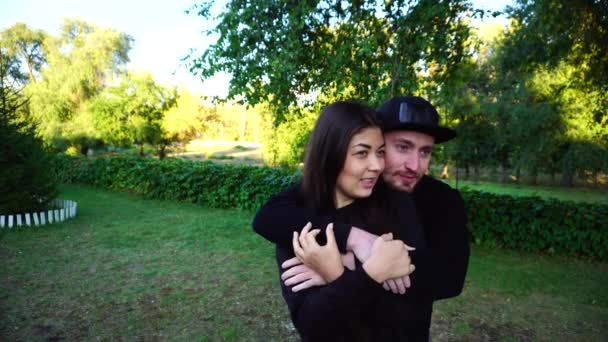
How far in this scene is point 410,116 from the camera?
1.99 meters

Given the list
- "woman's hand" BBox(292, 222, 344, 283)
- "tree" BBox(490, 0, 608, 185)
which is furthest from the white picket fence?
"tree" BBox(490, 0, 608, 185)

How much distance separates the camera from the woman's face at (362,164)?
5.69ft

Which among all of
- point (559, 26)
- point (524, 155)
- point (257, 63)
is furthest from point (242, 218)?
point (524, 155)

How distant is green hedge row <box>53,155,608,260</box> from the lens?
27.2 feet

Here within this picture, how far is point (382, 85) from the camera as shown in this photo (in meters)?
6.38

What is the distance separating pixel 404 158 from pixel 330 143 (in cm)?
51

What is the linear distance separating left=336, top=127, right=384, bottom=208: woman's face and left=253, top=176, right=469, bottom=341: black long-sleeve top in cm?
18

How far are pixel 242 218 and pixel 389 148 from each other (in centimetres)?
1035

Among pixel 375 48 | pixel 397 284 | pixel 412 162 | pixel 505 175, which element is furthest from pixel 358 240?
pixel 505 175

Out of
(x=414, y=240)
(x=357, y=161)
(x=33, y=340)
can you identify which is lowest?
(x=33, y=340)

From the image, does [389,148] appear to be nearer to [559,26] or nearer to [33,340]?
[33,340]

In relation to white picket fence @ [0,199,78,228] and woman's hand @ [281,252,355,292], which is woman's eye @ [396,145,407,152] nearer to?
woman's hand @ [281,252,355,292]

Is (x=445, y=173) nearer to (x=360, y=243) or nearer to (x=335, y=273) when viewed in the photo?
(x=360, y=243)

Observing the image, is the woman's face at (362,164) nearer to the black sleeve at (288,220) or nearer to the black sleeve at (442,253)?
the black sleeve at (288,220)
